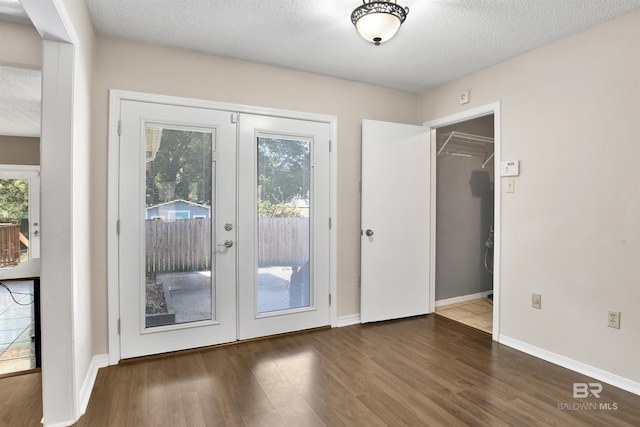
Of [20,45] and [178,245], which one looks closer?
[20,45]

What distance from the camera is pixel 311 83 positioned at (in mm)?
3342

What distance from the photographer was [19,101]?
4.14 m

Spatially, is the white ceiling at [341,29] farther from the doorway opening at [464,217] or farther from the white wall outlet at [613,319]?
the white wall outlet at [613,319]

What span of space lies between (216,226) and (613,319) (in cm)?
300

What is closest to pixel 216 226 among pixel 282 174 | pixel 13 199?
pixel 282 174

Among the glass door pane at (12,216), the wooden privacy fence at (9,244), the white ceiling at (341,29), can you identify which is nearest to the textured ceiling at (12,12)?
the white ceiling at (341,29)

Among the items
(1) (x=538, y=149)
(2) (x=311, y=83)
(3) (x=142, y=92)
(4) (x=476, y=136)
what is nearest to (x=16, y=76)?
(3) (x=142, y=92)

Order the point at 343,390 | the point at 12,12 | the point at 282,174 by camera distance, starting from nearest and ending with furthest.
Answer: the point at 12,12 < the point at 343,390 < the point at 282,174

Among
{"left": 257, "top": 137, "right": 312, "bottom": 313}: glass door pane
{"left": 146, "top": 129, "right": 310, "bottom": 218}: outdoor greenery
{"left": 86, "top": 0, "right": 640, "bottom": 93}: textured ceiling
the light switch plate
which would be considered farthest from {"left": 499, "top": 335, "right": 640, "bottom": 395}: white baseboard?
{"left": 86, "top": 0, "right": 640, "bottom": 93}: textured ceiling

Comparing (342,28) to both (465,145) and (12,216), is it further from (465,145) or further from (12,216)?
(12,216)

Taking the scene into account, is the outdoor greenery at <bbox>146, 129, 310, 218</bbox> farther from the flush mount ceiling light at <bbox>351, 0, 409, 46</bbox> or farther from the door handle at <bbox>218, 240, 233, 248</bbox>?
the flush mount ceiling light at <bbox>351, 0, 409, 46</bbox>

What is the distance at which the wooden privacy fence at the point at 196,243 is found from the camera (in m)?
2.76

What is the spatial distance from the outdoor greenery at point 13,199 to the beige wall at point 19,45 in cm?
514

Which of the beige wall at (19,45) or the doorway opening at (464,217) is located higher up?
the beige wall at (19,45)
